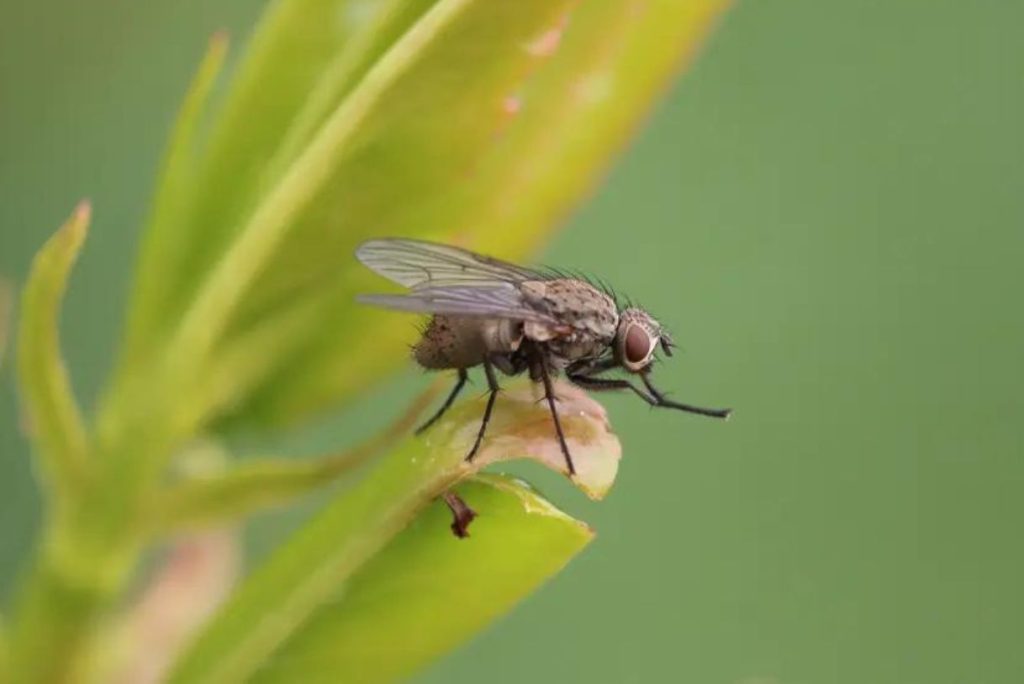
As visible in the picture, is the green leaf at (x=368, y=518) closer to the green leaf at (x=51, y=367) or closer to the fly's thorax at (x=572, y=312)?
the green leaf at (x=51, y=367)

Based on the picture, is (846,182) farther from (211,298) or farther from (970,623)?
(211,298)

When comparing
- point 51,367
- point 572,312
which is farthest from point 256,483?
point 572,312

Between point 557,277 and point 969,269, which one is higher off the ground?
point 969,269

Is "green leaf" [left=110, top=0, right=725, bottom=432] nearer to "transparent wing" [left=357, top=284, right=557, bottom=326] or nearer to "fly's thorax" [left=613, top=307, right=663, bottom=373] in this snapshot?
"transparent wing" [left=357, top=284, right=557, bottom=326]

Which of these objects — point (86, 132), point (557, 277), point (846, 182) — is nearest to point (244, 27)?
point (86, 132)

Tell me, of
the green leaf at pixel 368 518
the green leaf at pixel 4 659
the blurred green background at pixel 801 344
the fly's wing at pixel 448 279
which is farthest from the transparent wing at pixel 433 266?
the blurred green background at pixel 801 344

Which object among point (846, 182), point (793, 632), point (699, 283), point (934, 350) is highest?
point (846, 182)
